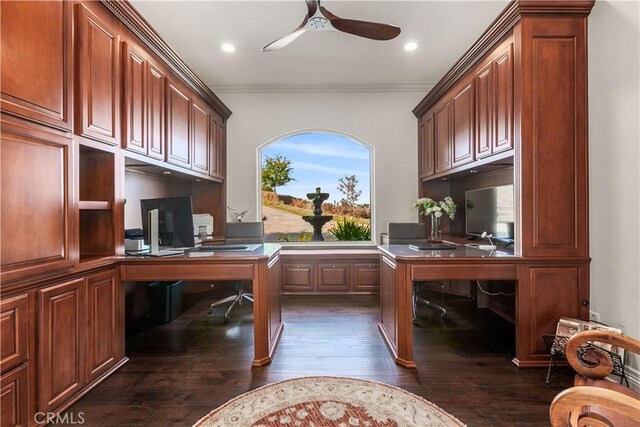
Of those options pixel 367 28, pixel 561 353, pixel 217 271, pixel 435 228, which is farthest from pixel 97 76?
pixel 435 228

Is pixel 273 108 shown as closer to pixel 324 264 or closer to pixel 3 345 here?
pixel 324 264

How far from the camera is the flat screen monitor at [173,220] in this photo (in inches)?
100

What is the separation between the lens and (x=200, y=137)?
3896 mm

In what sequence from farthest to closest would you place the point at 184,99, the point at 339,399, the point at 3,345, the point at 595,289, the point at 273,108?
the point at 273,108 < the point at 184,99 < the point at 595,289 < the point at 339,399 < the point at 3,345

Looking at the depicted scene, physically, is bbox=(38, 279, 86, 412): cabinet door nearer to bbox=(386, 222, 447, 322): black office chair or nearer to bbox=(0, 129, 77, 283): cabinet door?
bbox=(0, 129, 77, 283): cabinet door

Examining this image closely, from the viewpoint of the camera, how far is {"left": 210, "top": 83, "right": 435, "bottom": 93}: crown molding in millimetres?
4605

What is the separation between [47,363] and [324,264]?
10.1 ft

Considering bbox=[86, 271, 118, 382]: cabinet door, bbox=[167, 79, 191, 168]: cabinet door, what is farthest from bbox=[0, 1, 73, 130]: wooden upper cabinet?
bbox=[167, 79, 191, 168]: cabinet door

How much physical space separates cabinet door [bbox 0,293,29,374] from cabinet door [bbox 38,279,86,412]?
8 cm

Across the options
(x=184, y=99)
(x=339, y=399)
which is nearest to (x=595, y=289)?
(x=339, y=399)

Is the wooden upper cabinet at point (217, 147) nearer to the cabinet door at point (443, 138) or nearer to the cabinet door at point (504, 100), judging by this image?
the cabinet door at point (443, 138)

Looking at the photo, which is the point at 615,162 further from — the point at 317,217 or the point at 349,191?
the point at 317,217

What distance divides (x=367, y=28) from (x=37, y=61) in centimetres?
232

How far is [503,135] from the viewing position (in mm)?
2564
